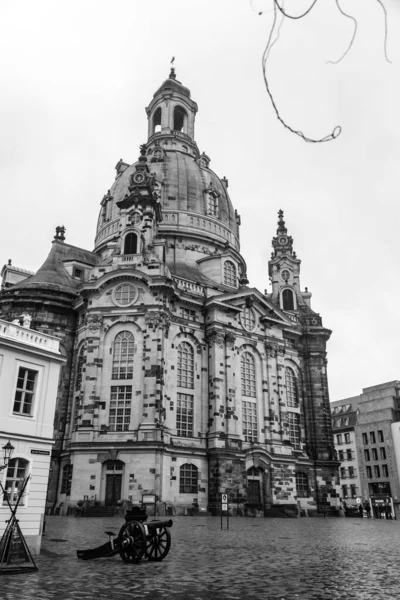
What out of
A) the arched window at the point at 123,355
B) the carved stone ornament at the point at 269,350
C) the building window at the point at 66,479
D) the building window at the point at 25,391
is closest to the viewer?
the building window at the point at 25,391

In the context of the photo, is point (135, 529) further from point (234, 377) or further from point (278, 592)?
point (234, 377)

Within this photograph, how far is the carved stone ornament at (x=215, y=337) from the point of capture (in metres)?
48.7

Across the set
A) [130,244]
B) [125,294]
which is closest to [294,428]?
[125,294]

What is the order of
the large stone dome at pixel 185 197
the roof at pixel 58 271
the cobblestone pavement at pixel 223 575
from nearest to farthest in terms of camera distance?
the cobblestone pavement at pixel 223 575, the roof at pixel 58 271, the large stone dome at pixel 185 197

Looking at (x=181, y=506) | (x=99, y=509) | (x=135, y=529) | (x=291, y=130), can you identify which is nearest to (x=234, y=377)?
(x=181, y=506)

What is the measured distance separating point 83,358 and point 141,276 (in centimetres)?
862

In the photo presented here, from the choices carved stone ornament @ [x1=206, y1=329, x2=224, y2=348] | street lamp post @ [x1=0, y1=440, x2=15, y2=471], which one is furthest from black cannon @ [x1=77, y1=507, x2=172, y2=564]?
carved stone ornament @ [x1=206, y1=329, x2=224, y2=348]

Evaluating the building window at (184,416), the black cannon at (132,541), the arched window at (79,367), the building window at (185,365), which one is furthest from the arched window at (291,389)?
the black cannon at (132,541)

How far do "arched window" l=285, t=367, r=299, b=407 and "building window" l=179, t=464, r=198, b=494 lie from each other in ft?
46.3

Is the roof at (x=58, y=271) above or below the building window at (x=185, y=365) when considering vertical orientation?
above

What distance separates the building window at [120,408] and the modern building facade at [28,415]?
2366cm

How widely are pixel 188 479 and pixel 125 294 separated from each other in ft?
54.5

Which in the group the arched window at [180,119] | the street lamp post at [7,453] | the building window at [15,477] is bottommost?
the building window at [15,477]

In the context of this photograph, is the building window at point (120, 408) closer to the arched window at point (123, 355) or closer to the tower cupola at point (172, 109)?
the arched window at point (123, 355)
